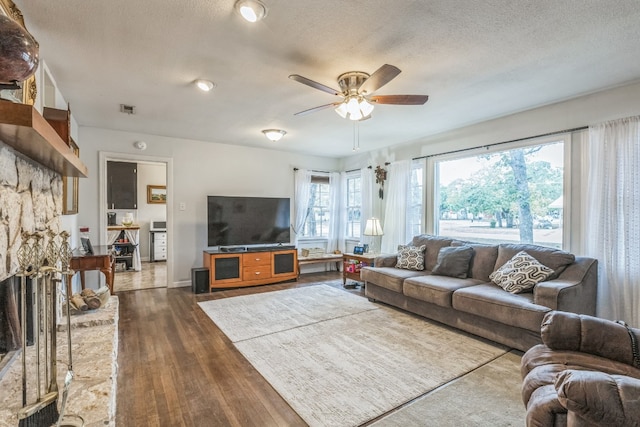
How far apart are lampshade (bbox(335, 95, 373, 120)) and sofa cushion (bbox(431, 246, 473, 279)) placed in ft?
7.01

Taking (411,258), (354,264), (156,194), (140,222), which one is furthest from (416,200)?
(140,222)

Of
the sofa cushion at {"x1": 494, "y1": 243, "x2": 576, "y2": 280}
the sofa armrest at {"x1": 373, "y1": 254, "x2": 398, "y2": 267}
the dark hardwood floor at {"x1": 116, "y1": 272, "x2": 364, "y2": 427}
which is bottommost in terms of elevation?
the dark hardwood floor at {"x1": 116, "y1": 272, "x2": 364, "y2": 427}

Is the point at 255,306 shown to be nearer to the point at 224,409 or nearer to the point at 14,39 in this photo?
the point at 224,409

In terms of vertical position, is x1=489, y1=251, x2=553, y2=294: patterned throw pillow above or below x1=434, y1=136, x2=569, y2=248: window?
below

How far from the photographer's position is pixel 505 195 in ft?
13.3

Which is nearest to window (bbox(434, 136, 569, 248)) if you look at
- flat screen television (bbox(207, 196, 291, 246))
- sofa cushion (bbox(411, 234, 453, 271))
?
sofa cushion (bbox(411, 234, 453, 271))

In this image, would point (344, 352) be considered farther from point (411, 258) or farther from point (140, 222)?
point (140, 222)

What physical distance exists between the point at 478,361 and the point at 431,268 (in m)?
1.68

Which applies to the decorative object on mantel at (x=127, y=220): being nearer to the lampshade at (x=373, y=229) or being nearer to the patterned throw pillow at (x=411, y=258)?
the lampshade at (x=373, y=229)

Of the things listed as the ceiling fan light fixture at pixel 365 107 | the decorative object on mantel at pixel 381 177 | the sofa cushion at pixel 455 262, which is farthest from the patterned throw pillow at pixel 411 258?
the ceiling fan light fixture at pixel 365 107

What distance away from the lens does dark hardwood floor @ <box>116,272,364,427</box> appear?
6.19 ft

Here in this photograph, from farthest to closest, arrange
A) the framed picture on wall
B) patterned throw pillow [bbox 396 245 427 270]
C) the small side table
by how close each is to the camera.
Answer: the framed picture on wall < the small side table < patterned throw pillow [bbox 396 245 427 270]

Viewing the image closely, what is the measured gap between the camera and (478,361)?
102 inches

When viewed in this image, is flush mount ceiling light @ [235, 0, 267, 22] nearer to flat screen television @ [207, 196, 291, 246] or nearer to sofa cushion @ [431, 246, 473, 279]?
sofa cushion @ [431, 246, 473, 279]
